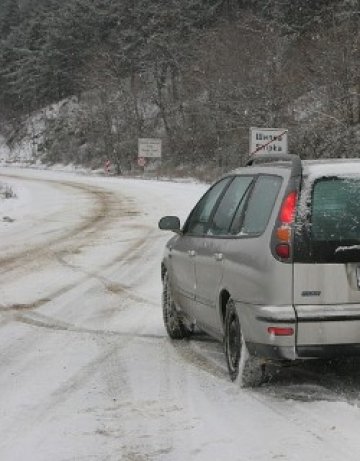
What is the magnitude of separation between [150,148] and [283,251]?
152 ft

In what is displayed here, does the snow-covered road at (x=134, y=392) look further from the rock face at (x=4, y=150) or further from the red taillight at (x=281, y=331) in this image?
the rock face at (x=4, y=150)

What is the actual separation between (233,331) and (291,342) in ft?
2.58

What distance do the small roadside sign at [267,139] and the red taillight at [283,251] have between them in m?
22.1

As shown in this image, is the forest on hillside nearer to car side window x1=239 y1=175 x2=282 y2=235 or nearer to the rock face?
the rock face

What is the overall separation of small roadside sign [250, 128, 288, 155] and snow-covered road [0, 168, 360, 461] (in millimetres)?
16631

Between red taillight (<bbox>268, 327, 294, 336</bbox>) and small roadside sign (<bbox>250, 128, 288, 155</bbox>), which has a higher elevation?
small roadside sign (<bbox>250, 128, 288, 155</bbox>)

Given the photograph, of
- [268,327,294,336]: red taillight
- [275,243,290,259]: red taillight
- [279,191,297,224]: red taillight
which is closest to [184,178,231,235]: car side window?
[279,191,297,224]: red taillight

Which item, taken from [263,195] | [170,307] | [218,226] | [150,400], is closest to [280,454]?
[150,400]

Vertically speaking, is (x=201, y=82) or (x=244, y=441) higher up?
(x=201, y=82)

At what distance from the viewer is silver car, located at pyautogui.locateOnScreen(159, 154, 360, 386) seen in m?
4.96

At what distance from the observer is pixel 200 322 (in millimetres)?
6547

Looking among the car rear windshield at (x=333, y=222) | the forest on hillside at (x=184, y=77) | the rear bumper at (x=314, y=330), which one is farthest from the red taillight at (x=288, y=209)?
the forest on hillside at (x=184, y=77)

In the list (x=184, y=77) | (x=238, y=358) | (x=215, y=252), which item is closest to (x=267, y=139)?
(x=215, y=252)

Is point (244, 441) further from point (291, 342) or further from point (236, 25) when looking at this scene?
point (236, 25)
